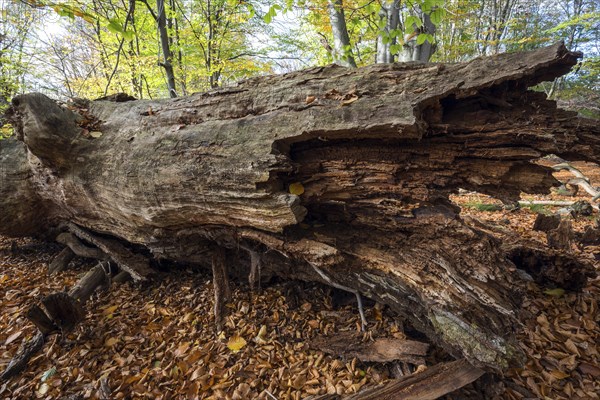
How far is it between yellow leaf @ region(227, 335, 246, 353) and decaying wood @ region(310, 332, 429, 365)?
2.20 ft

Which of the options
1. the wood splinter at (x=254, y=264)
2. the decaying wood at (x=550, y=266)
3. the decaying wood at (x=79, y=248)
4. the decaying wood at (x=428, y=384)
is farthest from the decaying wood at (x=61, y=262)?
the decaying wood at (x=550, y=266)

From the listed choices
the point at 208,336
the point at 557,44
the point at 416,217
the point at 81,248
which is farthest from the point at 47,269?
the point at 557,44

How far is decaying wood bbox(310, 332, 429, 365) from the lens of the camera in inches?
96.3

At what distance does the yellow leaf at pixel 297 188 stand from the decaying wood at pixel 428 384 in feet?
5.31

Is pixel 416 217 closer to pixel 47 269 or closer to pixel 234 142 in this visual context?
pixel 234 142

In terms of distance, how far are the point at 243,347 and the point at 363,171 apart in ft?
6.50

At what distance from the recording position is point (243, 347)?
2768 millimetres

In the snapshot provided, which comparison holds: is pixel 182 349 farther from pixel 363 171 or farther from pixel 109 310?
pixel 363 171

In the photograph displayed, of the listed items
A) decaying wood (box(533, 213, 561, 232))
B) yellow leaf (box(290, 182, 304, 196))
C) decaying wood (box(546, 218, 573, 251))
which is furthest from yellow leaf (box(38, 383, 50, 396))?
decaying wood (box(533, 213, 561, 232))

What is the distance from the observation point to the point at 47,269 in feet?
14.0

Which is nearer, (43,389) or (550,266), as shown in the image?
(43,389)

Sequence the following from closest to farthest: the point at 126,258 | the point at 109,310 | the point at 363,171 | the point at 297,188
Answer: the point at 363,171 → the point at 297,188 → the point at 109,310 → the point at 126,258

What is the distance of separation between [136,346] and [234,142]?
2.23 metres

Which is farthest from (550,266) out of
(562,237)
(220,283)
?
(220,283)
